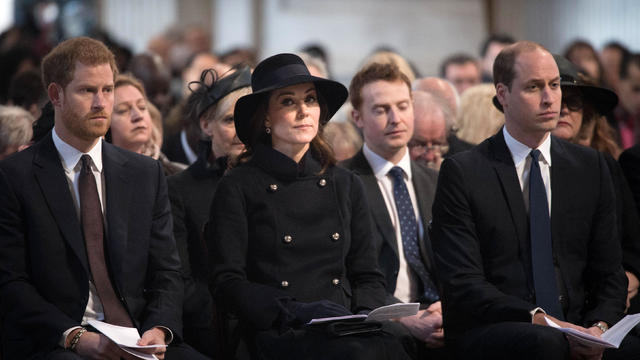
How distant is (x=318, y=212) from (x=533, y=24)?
33.5 feet

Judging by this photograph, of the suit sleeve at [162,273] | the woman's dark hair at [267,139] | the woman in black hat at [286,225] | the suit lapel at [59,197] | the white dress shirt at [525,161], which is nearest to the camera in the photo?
the suit lapel at [59,197]

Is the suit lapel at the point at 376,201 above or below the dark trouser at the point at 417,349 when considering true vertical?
above

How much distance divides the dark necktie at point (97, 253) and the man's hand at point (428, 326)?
1.47 metres

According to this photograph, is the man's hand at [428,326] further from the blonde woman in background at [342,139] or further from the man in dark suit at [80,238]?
the blonde woman in background at [342,139]

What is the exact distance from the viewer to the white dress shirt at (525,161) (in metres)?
4.56

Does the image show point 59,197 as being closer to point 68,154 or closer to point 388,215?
point 68,154

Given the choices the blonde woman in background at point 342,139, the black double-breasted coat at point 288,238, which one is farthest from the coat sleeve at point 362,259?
the blonde woman in background at point 342,139

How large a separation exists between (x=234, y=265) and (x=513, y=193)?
1309mm

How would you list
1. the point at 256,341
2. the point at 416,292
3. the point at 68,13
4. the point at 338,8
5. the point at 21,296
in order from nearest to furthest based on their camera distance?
1. the point at 21,296
2. the point at 256,341
3. the point at 416,292
4. the point at 68,13
5. the point at 338,8

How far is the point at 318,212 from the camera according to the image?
180 inches

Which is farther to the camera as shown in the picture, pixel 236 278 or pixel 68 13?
pixel 68 13

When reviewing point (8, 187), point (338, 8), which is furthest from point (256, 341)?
point (338, 8)

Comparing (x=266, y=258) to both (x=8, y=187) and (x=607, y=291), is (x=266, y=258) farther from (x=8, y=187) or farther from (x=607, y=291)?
(x=607, y=291)

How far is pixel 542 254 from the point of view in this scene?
443 centimetres
